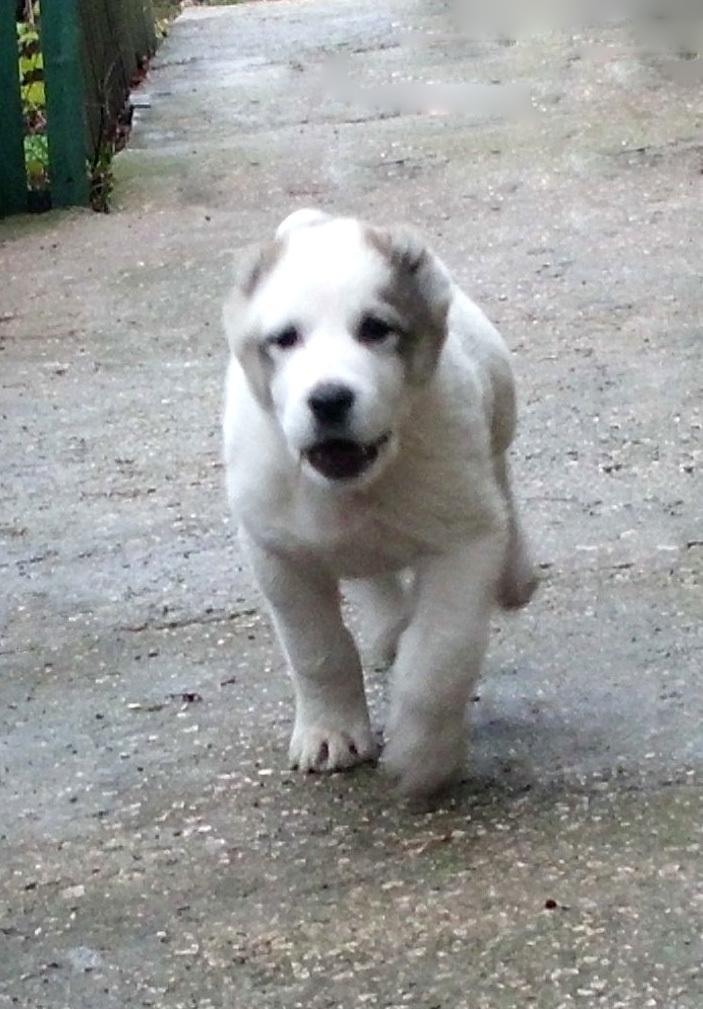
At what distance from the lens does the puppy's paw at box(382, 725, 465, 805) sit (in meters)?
3.92

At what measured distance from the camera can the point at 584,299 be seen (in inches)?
308

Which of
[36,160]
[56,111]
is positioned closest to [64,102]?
[56,111]

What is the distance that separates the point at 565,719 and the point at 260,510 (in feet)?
2.95

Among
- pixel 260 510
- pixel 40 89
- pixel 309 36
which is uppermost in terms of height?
pixel 260 510

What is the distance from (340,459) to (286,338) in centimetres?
26

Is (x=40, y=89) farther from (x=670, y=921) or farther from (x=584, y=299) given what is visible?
(x=670, y=921)

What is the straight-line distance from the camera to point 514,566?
4680mm

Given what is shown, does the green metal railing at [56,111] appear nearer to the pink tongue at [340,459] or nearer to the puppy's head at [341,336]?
the puppy's head at [341,336]

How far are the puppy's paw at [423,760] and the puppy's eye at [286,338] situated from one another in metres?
0.80

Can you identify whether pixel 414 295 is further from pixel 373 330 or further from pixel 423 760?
pixel 423 760

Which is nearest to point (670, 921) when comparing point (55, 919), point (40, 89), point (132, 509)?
point (55, 919)

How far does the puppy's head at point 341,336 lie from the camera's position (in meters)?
3.64

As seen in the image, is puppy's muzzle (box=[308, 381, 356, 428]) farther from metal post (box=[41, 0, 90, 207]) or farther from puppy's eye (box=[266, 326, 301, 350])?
metal post (box=[41, 0, 90, 207])

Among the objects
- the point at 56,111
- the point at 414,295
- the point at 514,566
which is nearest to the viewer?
the point at 414,295
